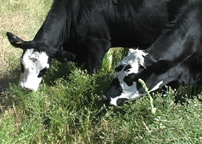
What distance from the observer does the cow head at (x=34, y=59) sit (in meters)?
3.85

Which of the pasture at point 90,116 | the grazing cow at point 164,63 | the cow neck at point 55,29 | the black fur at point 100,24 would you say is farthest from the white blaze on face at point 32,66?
the grazing cow at point 164,63

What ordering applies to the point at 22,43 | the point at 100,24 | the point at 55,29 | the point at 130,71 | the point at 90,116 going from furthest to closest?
the point at 100,24 < the point at 55,29 < the point at 22,43 < the point at 90,116 < the point at 130,71

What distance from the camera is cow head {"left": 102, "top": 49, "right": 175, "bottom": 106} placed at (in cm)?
325

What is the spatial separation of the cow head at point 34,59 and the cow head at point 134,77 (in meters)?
0.98

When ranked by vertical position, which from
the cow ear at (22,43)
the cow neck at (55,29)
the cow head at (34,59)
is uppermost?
the cow neck at (55,29)

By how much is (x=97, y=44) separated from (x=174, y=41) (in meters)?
1.43

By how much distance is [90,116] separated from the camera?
377cm

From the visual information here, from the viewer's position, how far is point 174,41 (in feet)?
11.5

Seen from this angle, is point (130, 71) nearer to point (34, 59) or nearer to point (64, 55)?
point (64, 55)

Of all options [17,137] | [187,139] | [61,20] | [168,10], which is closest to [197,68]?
[168,10]

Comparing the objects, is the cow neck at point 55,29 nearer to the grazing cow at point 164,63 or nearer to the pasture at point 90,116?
the pasture at point 90,116

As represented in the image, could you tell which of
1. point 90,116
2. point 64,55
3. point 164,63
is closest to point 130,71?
point 164,63

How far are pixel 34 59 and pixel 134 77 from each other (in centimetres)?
148

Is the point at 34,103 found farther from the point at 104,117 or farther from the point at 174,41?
the point at 174,41
